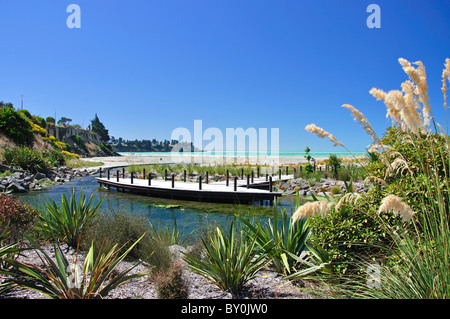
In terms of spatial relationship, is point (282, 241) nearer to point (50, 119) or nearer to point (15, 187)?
point (15, 187)

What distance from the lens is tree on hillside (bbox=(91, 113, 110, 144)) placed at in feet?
329

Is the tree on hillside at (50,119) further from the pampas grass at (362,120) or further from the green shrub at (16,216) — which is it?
the pampas grass at (362,120)

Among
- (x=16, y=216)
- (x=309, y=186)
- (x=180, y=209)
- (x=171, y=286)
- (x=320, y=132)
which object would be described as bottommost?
(x=180, y=209)

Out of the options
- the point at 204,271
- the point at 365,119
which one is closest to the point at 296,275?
the point at 204,271

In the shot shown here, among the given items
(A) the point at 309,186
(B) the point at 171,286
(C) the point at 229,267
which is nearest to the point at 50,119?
(A) the point at 309,186

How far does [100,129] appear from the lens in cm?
10062

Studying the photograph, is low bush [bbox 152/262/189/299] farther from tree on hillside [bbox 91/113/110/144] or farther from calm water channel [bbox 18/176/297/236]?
tree on hillside [bbox 91/113/110/144]

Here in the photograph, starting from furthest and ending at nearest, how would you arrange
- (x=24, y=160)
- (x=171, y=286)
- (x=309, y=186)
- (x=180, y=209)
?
1. (x=24, y=160)
2. (x=309, y=186)
3. (x=180, y=209)
4. (x=171, y=286)

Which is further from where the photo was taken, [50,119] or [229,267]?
[50,119]

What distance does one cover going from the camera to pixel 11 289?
9.40ft

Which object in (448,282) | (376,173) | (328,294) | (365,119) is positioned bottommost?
(328,294)

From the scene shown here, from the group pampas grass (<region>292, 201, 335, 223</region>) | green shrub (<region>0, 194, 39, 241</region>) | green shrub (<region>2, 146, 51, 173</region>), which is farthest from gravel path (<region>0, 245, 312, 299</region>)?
green shrub (<region>2, 146, 51, 173</region>)
